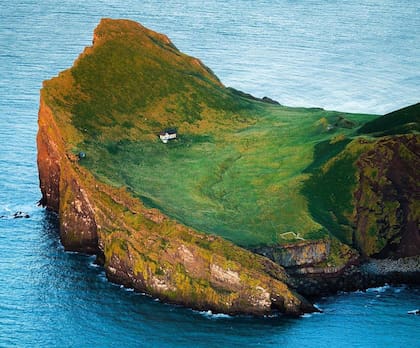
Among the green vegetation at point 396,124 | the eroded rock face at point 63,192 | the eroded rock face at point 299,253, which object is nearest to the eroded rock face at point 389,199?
the green vegetation at point 396,124

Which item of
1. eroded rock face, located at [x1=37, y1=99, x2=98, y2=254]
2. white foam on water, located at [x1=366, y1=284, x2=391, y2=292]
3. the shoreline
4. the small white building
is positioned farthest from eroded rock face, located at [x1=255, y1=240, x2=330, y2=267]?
the small white building

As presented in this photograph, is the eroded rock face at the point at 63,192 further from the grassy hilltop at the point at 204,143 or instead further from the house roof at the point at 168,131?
the house roof at the point at 168,131

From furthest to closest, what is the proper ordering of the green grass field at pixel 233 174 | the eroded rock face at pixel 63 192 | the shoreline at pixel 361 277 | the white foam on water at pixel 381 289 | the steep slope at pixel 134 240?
1. the eroded rock face at pixel 63 192
2. the green grass field at pixel 233 174
3. the white foam on water at pixel 381 289
4. the shoreline at pixel 361 277
5. the steep slope at pixel 134 240

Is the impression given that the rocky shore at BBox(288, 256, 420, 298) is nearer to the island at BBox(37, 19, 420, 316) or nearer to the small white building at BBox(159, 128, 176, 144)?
the island at BBox(37, 19, 420, 316)

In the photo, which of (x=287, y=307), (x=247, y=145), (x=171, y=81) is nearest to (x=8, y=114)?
(x=171, y=81)

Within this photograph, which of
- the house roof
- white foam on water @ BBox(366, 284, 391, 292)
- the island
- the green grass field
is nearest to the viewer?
the island

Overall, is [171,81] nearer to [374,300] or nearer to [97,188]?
[97,188]
